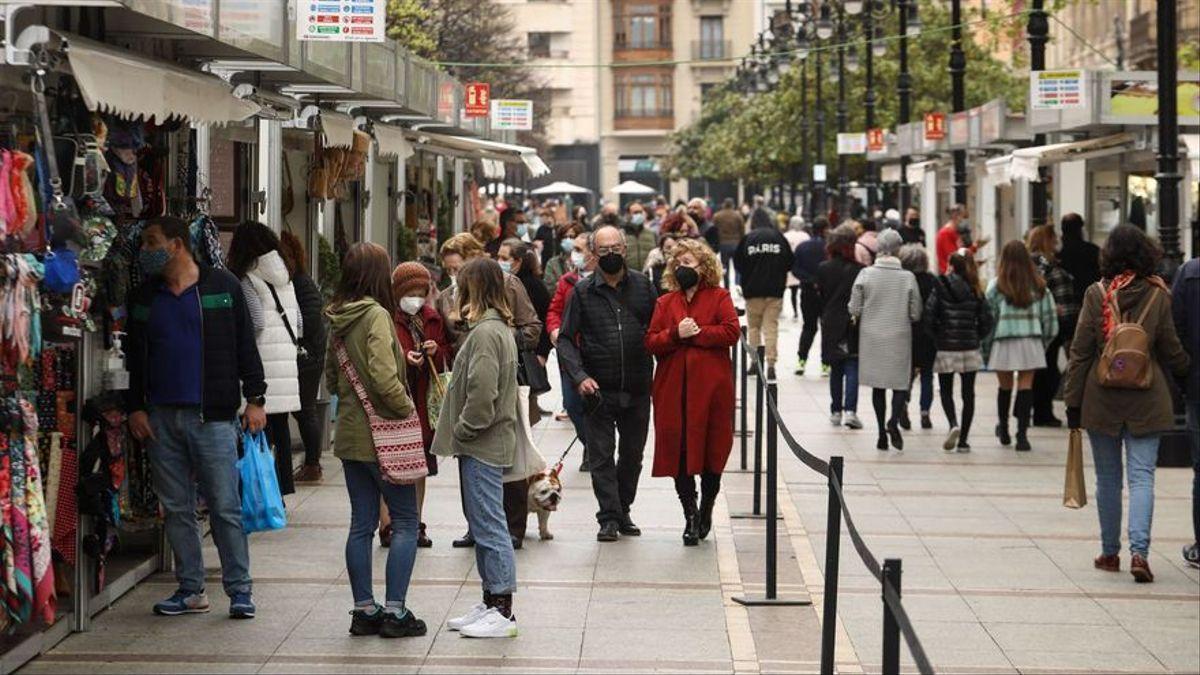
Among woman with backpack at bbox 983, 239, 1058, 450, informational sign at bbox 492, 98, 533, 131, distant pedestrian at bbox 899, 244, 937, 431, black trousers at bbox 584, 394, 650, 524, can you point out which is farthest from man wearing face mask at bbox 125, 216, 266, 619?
informational sign at bbox 492, 98, 533, 131

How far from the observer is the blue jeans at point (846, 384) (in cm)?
1891

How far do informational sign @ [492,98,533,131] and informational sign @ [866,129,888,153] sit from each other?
9.41 meters

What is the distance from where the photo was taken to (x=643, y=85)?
351 feet

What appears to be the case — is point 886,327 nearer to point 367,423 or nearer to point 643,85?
point 367,423

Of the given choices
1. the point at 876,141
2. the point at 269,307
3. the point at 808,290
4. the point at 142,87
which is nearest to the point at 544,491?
the point at 269,307

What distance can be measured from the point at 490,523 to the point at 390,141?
8.43 meters

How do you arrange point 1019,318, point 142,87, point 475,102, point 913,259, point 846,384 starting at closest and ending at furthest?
1. point 142,87
2. point 1019,318
3. point 913,259
4. point 846,384
5. point 475,102

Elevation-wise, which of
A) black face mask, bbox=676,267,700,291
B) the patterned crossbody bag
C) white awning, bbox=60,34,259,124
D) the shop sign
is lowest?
the patterned crossbody bag

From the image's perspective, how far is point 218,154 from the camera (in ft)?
42.7

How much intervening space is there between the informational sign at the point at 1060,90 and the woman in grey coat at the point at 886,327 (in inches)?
195

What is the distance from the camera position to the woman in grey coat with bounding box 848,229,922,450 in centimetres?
1727

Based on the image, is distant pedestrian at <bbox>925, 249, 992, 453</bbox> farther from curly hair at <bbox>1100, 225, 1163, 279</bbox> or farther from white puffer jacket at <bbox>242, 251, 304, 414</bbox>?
white puffer jacket at <bbox>242, 251, 304, 414</bbox>

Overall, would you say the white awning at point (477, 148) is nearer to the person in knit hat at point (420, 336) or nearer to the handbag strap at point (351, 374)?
the person in knit hat at point (420, 336)

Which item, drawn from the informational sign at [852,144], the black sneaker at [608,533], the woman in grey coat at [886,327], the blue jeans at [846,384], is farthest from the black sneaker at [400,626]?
the informational sign at [852,144]
